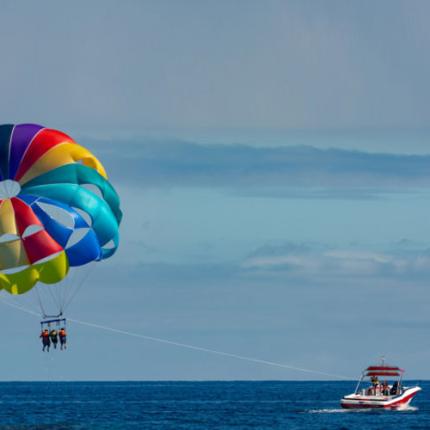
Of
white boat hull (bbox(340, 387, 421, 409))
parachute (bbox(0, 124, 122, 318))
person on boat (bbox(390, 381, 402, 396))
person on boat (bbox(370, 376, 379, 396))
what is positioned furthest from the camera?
person on boat (bbox(390, 381, 402, 396))

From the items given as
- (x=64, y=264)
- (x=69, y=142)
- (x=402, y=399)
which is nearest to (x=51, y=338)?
(x=64, y=264)

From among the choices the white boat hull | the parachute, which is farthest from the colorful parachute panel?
the white boat hull

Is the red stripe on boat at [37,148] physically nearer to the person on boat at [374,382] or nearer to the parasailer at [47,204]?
the parasailer at [47,204]

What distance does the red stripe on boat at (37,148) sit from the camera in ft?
190

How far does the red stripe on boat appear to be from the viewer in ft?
190

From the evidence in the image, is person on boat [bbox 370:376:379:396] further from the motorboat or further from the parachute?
the parachute

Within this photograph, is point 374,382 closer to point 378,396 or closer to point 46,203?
point 378,396

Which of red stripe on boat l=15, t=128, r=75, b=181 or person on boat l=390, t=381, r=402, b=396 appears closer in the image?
red stripe on boat l=15, t=128, r=75, b=181

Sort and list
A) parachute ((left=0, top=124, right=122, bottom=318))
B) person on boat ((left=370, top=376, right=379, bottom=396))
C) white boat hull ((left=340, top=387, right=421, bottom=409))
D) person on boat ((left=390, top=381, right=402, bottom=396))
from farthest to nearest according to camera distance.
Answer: person on boat ((left=390, top=381, right=402, bottom=396)) < person on boat ((left=370, top=376, right=379, bottom=396)) < white boat hull ((left=340, top=387, right=421, bottom=409)) < parachute ((left=0, top=124, right=122, bottom=318))

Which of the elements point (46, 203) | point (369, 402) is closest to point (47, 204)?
point (46, 203)

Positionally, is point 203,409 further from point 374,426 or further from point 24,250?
point 24,250

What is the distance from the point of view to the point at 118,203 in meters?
60.2

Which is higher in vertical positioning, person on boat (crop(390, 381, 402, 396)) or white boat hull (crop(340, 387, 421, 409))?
person on boat (crop(390, 381, 402, 396))

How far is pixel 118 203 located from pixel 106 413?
3960 centimetres
